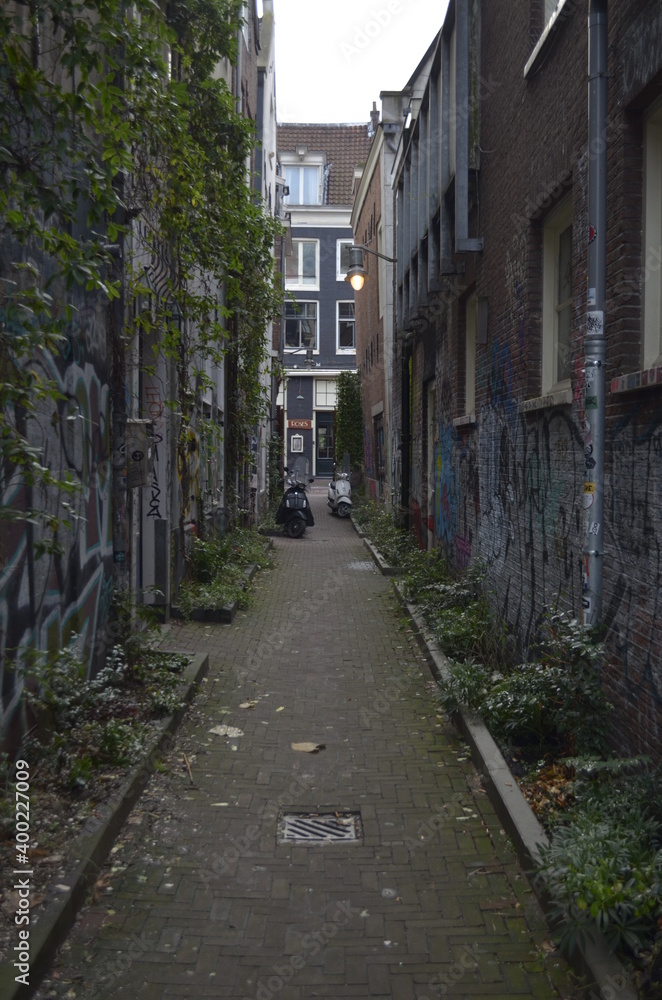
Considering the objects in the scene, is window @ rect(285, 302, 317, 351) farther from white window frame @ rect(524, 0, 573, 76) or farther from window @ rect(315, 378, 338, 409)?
white window frame @ rect(524, 0, 573, 76)

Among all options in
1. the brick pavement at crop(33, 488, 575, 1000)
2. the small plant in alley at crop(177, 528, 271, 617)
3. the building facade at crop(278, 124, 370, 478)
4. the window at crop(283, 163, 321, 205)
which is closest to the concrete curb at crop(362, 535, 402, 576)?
the small plant in alley at crop(177, 528, 271, 617)

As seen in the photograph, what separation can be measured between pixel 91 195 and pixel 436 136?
748 cm

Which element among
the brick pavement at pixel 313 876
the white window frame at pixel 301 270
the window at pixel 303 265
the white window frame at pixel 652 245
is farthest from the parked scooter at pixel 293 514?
the window at pixel 303 265

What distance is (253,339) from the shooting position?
1486cm

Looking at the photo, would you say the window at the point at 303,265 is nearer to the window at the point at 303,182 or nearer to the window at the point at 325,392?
the window at the point at 303,182

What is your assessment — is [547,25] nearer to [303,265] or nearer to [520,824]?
[520,824]

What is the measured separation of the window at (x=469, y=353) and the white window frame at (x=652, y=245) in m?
5.28

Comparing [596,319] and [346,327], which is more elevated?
[346,327]

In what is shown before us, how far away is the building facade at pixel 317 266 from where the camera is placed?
40938 mm

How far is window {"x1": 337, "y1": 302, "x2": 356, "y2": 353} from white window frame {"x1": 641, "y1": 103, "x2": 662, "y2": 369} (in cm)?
3690

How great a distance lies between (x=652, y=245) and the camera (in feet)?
15.2

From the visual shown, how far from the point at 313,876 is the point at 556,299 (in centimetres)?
466

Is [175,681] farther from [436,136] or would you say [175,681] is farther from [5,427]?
[436,136]

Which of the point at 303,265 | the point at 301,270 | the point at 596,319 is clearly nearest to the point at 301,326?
the point at 301,270
